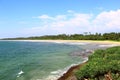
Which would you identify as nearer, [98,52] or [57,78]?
[57,78]

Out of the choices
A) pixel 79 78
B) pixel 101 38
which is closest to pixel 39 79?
pixel 79 78

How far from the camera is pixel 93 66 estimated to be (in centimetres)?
2828

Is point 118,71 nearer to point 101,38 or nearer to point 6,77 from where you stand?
point 6,77

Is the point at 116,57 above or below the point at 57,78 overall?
above

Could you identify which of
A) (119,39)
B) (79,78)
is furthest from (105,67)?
(119,39)

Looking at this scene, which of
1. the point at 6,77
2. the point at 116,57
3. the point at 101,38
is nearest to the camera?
the point at 116,57

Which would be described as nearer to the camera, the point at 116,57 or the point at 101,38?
the point at 116,57

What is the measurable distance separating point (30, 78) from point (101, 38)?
12001 centimetres

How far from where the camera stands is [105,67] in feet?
90.7

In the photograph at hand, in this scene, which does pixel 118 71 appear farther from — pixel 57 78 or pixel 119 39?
pixel 119 39

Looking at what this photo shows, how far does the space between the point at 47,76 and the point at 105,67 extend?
13763 millimetres

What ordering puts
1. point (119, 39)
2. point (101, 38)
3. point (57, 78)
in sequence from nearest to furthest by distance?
1. point (57, 78)
2. point (119, 39)
3. point (101, 38)

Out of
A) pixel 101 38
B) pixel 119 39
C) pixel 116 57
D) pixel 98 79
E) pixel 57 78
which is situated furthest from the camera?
pixel 101 38

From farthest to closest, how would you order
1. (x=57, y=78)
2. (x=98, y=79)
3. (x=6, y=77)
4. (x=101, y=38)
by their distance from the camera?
(x=101, y=38), (x=6, y=77), (x=57, y=78), (x=98, y=79)
